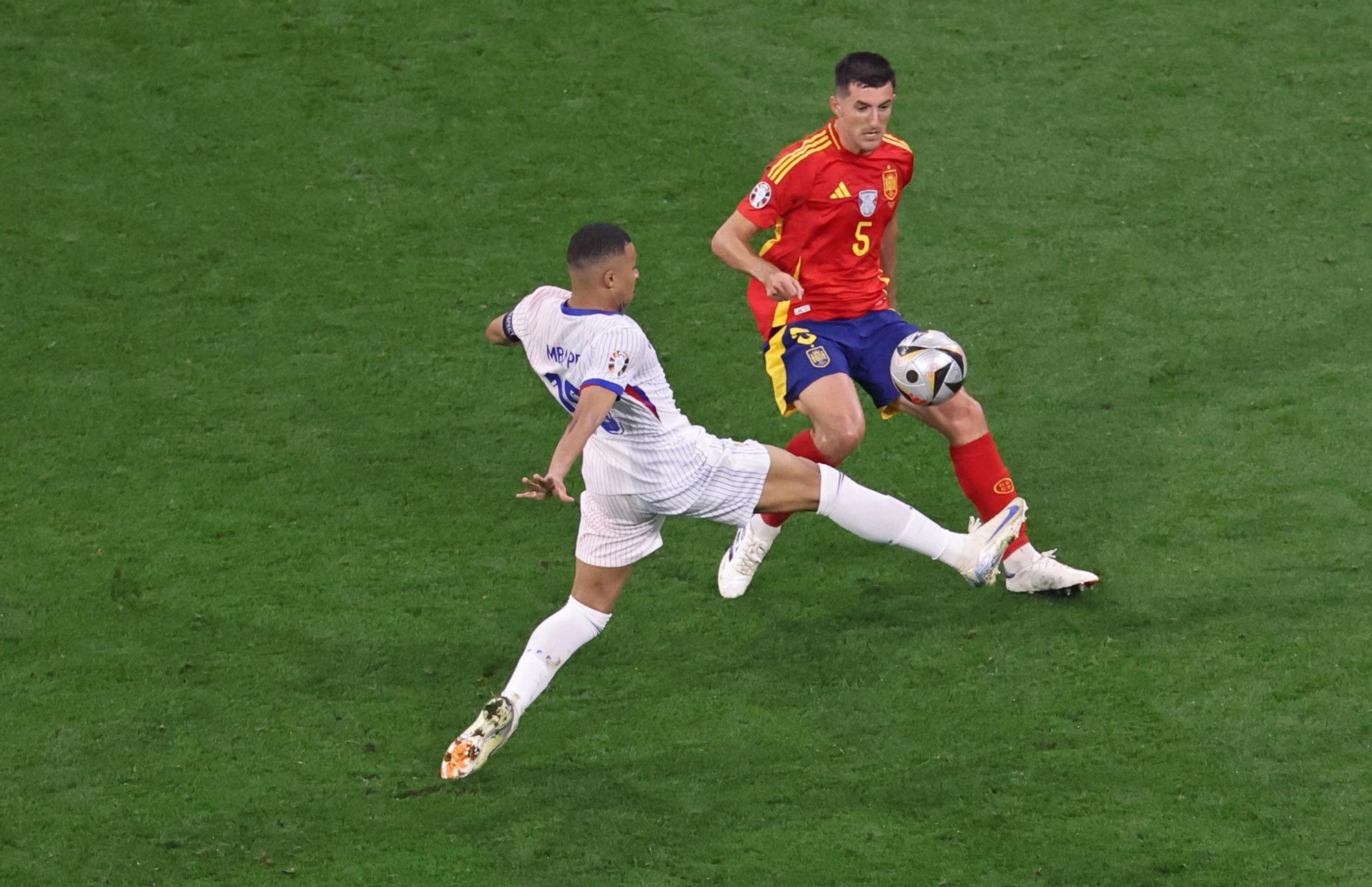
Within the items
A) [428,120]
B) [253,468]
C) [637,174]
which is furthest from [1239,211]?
[253,468]

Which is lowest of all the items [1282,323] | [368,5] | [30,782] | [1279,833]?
[30,782]

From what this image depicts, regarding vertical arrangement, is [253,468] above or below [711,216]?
below

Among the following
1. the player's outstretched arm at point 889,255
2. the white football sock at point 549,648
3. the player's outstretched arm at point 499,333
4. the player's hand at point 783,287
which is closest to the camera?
the white football sock at point 549,648

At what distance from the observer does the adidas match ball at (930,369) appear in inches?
242

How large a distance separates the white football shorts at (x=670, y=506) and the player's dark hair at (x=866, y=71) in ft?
5.13

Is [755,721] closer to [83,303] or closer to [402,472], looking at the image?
[402,472]

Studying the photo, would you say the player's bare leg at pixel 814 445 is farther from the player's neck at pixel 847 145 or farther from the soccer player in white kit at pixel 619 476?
the player's neck at pixel 847 145

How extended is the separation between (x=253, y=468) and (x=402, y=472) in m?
0.67


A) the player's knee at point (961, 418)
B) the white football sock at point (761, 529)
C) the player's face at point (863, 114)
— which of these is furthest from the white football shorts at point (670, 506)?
the player's face at point (863, 114)

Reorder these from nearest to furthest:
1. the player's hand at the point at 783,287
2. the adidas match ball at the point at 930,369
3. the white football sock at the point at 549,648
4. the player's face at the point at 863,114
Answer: the white football sock at the point at 549,648, the player's hand at the point at 783,287, the adidas match ball at the point at 930,369, the player's face at the point at 863,114

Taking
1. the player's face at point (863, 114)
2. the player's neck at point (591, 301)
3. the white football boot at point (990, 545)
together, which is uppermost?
the player's face at point (863, 114)

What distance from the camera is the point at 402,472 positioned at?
7.37 m

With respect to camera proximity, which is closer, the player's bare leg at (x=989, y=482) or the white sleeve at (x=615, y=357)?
the white sleeve at (x=615, y=357)

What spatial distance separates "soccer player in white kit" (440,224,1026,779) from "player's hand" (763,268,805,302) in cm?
58
